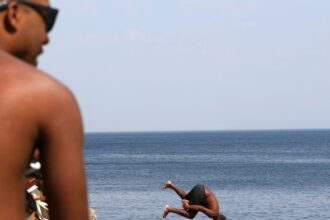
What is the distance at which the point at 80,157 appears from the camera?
2775 millimetres

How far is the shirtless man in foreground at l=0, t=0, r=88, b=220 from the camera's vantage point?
2705 millimetres

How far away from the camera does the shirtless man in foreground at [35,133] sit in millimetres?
2705

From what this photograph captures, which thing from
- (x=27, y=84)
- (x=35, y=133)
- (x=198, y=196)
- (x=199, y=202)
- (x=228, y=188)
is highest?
(x=27, y=84)

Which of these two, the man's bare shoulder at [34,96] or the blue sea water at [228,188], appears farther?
the blue sea water at [228,188]

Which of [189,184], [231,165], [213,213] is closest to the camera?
[213,213]

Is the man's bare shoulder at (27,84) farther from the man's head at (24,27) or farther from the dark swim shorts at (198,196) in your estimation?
the dark swim shorts at (198,196)

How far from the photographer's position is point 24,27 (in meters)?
2.87

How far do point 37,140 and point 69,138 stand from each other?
0.09 meters

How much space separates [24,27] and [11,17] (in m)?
Result: 0.05

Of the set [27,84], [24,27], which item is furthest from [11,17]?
[27,84]

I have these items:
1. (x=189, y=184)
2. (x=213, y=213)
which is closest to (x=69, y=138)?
(x=213, y=213)

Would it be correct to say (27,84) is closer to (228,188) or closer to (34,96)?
(34,96)

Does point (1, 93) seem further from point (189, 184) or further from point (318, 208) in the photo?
point (189, 184)

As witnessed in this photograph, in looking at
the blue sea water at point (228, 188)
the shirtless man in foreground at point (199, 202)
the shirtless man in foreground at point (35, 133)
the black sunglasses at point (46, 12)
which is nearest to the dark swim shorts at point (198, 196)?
the shirtless man in foreground at point (199, 202)
